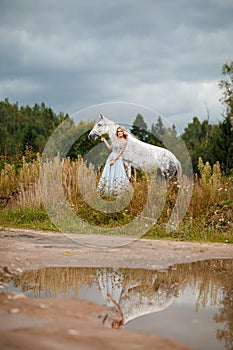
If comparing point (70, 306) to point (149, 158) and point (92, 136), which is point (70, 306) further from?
point (149, 158)

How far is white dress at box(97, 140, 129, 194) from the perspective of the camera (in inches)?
425

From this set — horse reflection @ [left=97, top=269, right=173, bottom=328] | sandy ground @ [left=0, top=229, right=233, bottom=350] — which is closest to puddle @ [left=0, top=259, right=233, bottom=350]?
horse reflection @ [left=97, top=269, right=173, bottom=328]

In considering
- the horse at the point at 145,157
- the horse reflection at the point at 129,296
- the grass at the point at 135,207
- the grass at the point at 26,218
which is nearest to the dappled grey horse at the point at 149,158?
the horse at the point at 145,157

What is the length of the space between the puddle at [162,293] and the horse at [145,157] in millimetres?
5509

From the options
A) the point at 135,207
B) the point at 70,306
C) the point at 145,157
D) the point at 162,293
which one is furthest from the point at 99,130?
the point at 70,306

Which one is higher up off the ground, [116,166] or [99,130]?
[99,130]

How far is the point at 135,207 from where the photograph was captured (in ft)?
33.6

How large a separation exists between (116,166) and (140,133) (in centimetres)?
122

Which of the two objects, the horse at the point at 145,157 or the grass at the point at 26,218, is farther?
the horse at the point at 145,157

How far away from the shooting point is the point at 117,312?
3.96 metres

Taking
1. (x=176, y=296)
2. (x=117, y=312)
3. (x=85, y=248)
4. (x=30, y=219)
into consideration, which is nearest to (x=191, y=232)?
(x=85, y=248)

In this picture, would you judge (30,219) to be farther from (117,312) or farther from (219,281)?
(117,312)

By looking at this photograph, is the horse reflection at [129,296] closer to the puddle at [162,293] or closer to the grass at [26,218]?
the puddle at [162,293]

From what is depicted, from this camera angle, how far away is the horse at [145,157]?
11.3 m
